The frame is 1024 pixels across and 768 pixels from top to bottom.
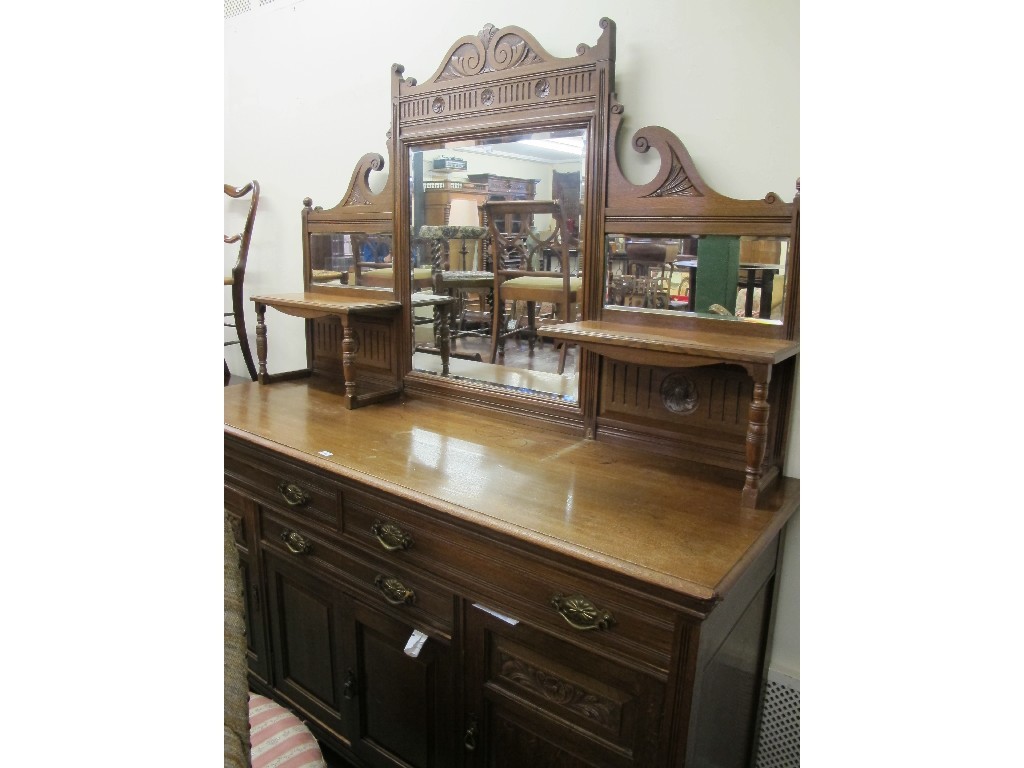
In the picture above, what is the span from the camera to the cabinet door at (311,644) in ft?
5.14

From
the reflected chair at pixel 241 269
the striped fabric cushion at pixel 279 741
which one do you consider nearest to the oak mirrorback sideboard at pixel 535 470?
the striped fabric cushion at pixel 279 741

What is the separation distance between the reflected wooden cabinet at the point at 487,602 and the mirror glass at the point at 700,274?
371mm

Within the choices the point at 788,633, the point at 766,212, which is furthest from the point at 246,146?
the point at 788,633

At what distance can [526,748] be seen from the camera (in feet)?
4.08

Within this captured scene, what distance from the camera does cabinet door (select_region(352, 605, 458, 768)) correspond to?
137 centimetres

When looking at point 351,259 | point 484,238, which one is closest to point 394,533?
point 484,238

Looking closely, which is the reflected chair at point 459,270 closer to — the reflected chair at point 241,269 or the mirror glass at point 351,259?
the mirror glass at point 351,259

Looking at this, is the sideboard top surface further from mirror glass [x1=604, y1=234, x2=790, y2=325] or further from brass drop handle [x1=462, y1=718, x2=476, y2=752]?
brass drop handle [x1=462, y1=718, x2=476, y2=752]

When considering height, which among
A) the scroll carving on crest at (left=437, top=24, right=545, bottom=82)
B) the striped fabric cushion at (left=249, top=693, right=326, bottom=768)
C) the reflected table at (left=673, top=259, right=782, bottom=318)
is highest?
the scroll carving on crest at (left=437, top=24, right=545, bottom=82)

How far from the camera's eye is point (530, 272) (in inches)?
65.7

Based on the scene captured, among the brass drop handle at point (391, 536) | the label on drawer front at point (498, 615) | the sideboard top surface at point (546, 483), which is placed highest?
the sideboard top surface at point (546, 483)

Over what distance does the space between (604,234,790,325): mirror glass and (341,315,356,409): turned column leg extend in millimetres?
732

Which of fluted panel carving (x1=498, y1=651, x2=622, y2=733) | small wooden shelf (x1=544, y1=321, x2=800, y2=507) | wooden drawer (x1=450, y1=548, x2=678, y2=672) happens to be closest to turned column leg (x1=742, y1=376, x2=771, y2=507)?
small wooden shelf (x1=544, y1=321, x2=800, y2=507)

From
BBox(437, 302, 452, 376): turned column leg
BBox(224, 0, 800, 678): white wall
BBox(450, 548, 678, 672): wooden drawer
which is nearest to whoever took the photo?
BBox(450, 548, 678, 672): wooden drawer
